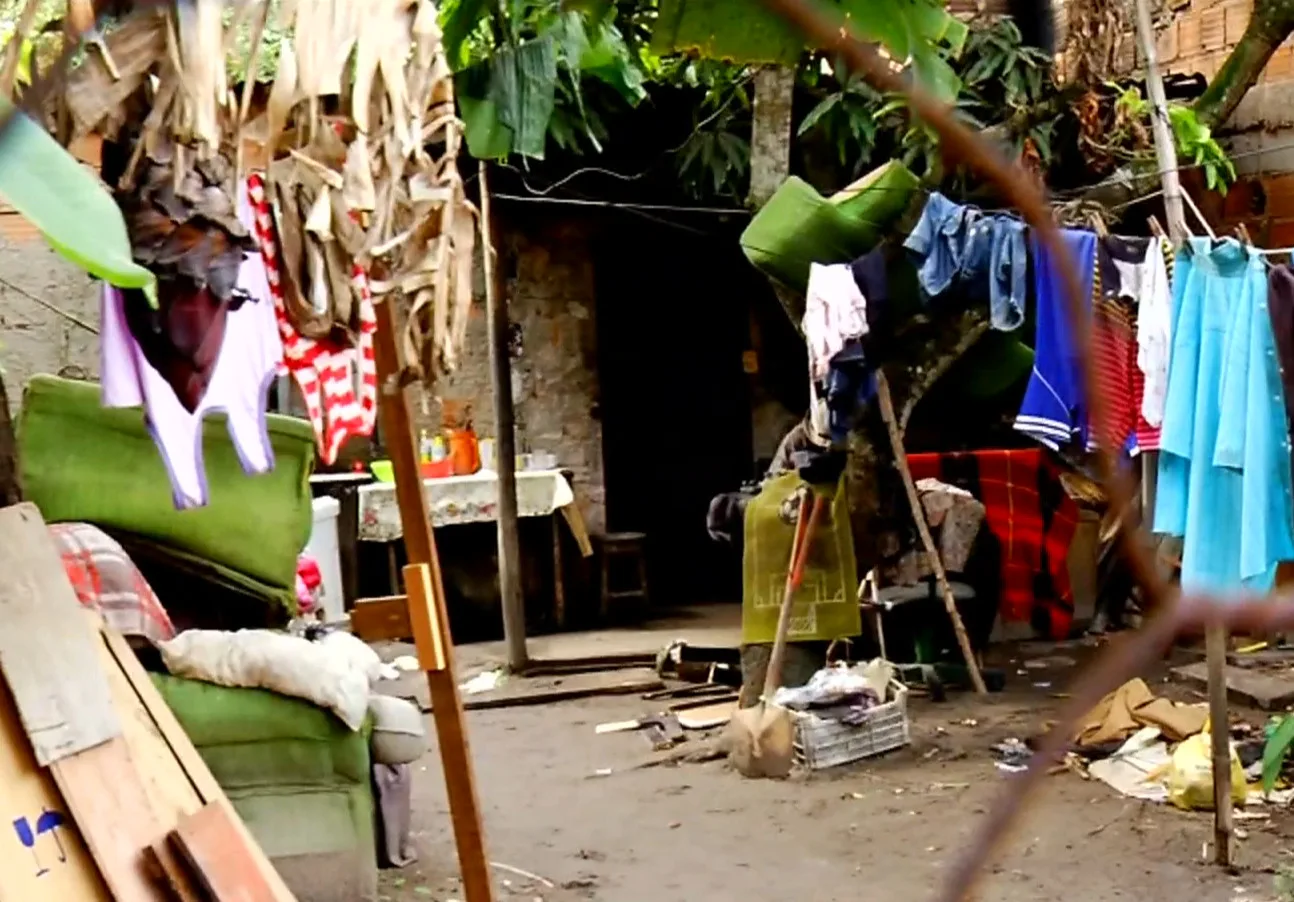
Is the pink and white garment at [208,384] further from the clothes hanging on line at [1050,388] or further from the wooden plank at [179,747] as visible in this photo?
the clothes hanging on line at [1050,388]

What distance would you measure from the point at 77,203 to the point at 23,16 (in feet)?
1.29

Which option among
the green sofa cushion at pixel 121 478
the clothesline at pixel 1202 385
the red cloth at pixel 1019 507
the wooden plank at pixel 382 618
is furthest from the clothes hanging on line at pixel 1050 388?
the red cloth at pixel 1019 507

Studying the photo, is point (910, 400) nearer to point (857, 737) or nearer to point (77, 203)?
point (857, 737)

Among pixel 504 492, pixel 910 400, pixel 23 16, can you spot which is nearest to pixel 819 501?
pixel 910 400

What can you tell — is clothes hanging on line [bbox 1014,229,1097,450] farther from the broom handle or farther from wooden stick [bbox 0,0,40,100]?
wooden stick [bbox 0,0,40,100]

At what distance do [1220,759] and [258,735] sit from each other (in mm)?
2360

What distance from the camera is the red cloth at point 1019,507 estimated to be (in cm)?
674

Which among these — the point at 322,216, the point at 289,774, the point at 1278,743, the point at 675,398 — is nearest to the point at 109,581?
the point at 289,774

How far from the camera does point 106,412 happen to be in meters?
3.48

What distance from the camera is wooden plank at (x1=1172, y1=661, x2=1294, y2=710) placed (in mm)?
5270

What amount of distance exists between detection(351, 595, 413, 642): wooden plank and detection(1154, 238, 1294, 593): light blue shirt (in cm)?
185

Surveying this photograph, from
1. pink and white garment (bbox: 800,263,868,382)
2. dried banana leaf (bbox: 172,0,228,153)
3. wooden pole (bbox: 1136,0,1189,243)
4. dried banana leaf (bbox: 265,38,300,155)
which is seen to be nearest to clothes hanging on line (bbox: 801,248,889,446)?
pink and white garment (bbox: 800,263,868,382)

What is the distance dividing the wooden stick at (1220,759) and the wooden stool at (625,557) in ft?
15.8

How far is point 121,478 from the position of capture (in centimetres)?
350
